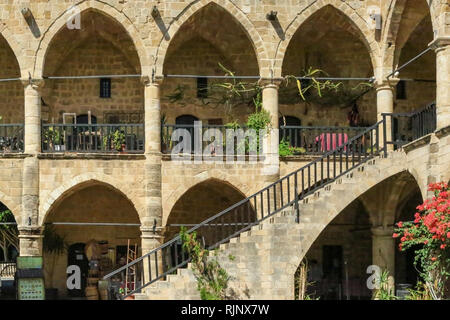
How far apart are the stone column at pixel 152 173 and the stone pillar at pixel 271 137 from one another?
2356 millimetres

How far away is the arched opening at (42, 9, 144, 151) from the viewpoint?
22484mm

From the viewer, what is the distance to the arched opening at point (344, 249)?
23.3 meters

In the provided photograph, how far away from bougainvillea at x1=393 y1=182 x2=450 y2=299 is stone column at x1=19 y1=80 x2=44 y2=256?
822cm

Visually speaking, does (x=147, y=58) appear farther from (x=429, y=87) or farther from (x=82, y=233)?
(x=429, y=87)

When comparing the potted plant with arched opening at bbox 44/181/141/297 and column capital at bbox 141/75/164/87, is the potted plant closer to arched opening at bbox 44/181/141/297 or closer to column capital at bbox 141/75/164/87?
arched opening at bbox 44/181/141/297

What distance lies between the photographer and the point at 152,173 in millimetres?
20266

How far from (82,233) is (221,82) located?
203 inches

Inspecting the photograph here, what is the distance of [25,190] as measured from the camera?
20172 millimetres

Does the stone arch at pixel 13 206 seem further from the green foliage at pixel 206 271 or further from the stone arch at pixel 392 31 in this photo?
the stone arch at pixel 392 31

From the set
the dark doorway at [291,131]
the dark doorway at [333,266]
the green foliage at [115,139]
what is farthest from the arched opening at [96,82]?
the dark doorway at [333,266]

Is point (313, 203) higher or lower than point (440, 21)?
lower

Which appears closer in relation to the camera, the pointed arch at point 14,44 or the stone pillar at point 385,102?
the stone pillar at point 385,102

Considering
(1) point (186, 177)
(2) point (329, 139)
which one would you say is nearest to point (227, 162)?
(1) point (186, 177)

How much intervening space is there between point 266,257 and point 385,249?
465cm
